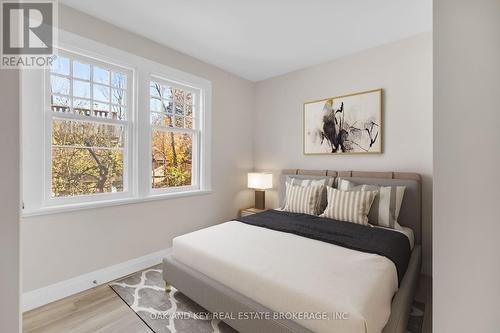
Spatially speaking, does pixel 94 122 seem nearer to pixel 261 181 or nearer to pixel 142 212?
pixel 142 212

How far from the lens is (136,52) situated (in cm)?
256

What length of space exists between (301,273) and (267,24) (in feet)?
7.61

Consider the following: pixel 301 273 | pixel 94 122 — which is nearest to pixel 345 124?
pixel 301 273

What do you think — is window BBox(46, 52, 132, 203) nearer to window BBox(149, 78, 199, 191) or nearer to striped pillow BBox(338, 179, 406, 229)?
window BBox(149, 78, 199, 191)

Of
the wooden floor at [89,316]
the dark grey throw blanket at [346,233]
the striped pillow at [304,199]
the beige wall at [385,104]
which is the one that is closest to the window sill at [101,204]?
the wooden floor at [89,316]

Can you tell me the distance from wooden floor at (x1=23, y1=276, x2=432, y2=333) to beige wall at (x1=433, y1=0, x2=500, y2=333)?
136 cm

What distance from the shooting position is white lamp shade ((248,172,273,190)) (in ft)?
11.9

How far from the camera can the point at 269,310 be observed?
1376 millimetres

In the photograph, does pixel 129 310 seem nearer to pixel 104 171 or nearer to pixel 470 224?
pixel 104 171

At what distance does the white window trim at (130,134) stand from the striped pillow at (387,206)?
2142 mm

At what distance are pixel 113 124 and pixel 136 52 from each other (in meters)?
0.85

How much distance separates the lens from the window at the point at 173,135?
287 cm

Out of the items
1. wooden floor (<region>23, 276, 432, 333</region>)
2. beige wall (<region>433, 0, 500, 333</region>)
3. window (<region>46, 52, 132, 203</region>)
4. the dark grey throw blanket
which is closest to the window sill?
window (<region>46, 52, 132, 203</region>)

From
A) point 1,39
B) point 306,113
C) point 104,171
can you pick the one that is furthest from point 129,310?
point 306,113
